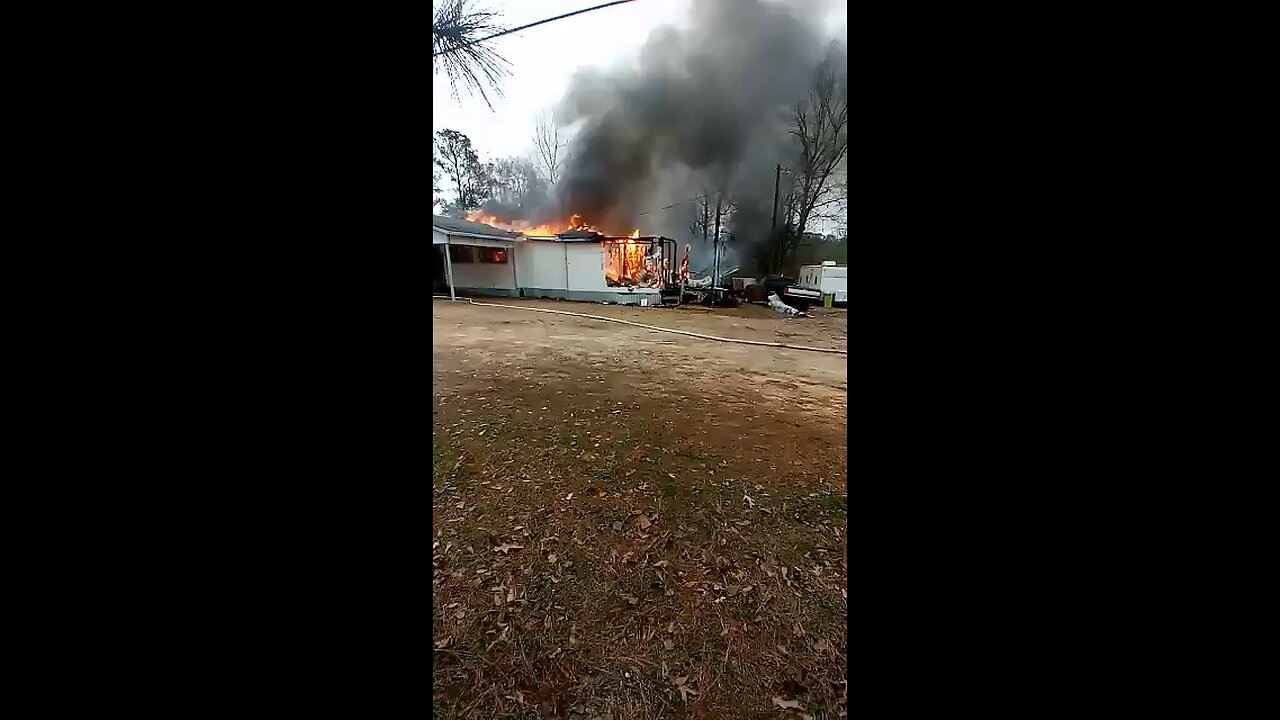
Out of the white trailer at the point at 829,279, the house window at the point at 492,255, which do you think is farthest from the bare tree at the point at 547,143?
the white trailer at the point at 829,279

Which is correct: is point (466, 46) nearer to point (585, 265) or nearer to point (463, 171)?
point (585, 265)

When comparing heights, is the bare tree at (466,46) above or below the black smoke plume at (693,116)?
below

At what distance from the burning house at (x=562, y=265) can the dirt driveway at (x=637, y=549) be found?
11.7m

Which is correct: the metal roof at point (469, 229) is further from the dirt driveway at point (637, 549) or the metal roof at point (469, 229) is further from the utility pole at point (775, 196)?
the utility pole at point (775, 196)

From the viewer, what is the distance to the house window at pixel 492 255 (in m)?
18.4

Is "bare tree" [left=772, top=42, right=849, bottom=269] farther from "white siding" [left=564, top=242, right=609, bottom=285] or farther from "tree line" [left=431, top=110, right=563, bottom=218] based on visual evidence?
"tree line" [left=431, top=110, right=563, bottom=218]

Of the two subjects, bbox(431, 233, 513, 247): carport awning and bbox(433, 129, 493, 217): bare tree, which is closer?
bbox(431, 233, 513, 247): carport awning

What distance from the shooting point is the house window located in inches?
723

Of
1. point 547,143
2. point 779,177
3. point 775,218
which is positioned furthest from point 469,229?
point 779,177

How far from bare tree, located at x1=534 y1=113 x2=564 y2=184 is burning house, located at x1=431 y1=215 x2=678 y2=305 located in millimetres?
10419

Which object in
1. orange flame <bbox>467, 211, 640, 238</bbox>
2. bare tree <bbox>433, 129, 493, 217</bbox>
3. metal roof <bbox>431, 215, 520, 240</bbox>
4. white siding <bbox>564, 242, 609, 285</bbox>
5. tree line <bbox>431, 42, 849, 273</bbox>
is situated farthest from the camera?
bare tree <bbox>433, 129, 493, 217</bbox>

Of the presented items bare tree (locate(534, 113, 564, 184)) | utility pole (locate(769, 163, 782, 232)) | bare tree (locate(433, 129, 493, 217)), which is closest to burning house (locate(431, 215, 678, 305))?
utility pole (locate(769, 163, 782, 232))
